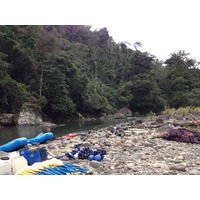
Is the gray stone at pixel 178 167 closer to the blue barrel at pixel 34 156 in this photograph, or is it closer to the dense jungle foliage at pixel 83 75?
the blue barrel at pixel 34 156

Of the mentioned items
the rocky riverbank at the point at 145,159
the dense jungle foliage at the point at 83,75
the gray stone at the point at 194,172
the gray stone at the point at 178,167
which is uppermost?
the dense jungle foliage at the point at 83,75

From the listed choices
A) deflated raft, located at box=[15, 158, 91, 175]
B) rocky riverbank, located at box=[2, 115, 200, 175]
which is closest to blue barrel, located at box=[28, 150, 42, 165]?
deflated raft, located at box=[15, 158, 91, 175]

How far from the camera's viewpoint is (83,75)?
30.2 m

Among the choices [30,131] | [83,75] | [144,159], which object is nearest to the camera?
[144,159]

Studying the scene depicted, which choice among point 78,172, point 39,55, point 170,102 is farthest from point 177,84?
point 78,172

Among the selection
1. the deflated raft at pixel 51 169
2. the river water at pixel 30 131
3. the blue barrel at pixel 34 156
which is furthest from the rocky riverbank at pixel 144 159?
the river water at pixel 30 131

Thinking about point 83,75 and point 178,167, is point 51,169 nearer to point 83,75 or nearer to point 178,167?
point 178,167

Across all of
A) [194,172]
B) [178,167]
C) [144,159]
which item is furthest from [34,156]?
[194,172]

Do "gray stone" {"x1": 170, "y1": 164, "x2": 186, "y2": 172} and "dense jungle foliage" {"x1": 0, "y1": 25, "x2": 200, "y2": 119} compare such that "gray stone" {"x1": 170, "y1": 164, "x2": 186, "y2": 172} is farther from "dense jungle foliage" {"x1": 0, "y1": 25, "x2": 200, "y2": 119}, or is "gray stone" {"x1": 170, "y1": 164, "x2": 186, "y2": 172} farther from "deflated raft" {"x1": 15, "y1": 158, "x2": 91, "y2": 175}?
"dense jungle foliage" {"x1": 0, "y1": 25, "x2": 200, "y2": 119}

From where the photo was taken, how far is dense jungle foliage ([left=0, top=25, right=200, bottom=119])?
2372 cm

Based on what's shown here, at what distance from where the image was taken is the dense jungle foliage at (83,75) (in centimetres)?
2372

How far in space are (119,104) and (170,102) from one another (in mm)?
7564
